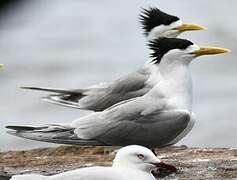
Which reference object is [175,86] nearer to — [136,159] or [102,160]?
[102,160]

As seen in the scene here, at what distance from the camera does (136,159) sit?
750 centimetres

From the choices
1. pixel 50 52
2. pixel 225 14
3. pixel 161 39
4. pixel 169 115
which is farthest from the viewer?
pixel 225 14

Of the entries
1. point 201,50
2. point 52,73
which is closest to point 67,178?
point 201,50

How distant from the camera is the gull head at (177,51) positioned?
31.9ft

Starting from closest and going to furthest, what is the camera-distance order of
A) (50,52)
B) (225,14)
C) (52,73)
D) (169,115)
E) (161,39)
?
(169,115) < (161,39) < (52,73) < (50,52) < (225,14)

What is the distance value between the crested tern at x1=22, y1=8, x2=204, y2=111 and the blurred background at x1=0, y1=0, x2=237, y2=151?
445 centimetres

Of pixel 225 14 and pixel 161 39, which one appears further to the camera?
pixel 225 14

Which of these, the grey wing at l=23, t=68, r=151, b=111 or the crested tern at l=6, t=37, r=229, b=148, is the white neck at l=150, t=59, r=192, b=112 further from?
the grey wing at l=23, t=68, r=151, b=111

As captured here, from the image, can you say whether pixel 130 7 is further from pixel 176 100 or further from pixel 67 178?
pixel 67 178

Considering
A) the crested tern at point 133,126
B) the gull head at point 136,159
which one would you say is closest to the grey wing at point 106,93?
the crested tern at point 133,126

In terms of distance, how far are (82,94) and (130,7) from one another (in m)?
19.0

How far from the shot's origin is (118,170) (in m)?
7.38

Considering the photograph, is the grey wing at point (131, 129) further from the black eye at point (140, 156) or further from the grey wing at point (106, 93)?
the black eye at point (140, 156)

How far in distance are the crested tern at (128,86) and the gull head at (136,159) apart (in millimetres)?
2703
